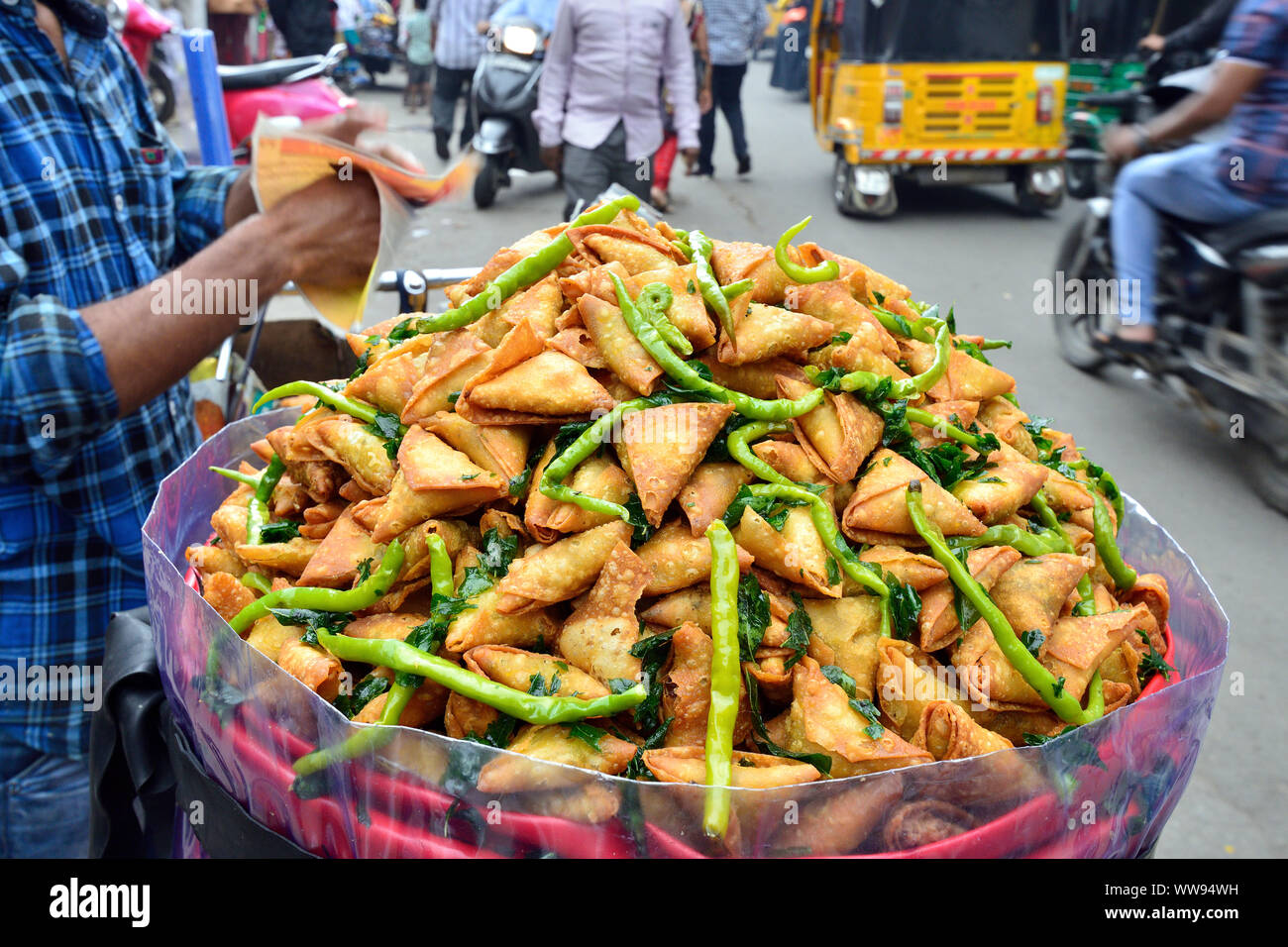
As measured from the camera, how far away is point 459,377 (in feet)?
5.11

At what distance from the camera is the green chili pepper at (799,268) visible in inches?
64.7

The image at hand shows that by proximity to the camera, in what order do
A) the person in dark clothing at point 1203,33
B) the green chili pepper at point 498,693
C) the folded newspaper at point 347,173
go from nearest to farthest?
the green chili pepper at point 498,693 → the folded newspaper at point 347,173 → the person in dark clothing at point 1203,33

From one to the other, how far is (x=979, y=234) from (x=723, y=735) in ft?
31.6

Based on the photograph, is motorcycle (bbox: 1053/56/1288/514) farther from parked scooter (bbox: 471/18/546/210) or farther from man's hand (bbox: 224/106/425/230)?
parked scooter (bbox: 471/18/546/210)

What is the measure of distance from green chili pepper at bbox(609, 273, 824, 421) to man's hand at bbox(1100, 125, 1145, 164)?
5.42 metres

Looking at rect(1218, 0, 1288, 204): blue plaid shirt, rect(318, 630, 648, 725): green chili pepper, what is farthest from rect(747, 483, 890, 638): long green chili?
rect(1218, 0, 1288, 204): blue plaid shirt

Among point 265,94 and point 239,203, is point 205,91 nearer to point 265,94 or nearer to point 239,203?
point 239,203

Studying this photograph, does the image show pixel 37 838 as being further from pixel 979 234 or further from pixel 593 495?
pixel 979 234

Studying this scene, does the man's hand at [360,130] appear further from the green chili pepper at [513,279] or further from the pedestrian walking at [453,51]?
the pedestrian walking at [453,51]

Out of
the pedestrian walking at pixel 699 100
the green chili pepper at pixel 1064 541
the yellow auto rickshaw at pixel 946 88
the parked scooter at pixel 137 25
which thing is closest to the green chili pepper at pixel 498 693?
the green chili pepper at pixel 1064 541

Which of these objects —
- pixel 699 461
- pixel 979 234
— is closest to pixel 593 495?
pixel 699 461

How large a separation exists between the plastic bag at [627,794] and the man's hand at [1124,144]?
541cm
